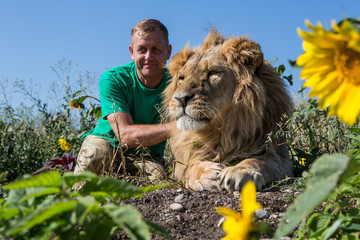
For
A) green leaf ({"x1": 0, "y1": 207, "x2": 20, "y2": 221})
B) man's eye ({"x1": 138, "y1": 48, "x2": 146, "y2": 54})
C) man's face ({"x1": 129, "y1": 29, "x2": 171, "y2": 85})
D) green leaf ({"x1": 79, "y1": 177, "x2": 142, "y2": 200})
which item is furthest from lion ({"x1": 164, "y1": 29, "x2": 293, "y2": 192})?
green leaf ({"x1": 0, "y1": 207, "x2": 20, "y2": 221})

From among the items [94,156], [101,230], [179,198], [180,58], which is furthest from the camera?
[94,156]

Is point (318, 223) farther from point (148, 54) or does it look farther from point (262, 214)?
point (148, 54)

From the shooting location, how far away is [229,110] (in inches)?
138

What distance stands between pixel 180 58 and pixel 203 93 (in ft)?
2.48

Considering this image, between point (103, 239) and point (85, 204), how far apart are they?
13 centimetres

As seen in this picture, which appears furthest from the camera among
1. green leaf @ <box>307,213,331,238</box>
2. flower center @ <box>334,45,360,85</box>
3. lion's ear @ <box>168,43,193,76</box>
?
lion's ear @ <box>168,43,193,76</box>

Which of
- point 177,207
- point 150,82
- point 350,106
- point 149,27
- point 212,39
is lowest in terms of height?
point 177,207

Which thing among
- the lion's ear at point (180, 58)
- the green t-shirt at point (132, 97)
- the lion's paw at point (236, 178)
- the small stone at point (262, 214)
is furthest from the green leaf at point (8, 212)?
the green t-shirt at point (132, 97)

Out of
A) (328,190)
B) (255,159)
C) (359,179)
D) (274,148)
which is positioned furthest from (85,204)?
(274,148)

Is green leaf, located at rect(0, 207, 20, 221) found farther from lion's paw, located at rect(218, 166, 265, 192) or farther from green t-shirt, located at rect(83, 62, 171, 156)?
green t-shirt, located at rect(83, 62, 171, 156)

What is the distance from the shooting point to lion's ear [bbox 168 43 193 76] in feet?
12.8

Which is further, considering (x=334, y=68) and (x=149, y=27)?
(x=149, y=27)

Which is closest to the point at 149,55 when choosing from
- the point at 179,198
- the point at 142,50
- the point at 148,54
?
the point at 148,54

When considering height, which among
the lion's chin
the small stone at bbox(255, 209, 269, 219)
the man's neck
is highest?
the man's neck
